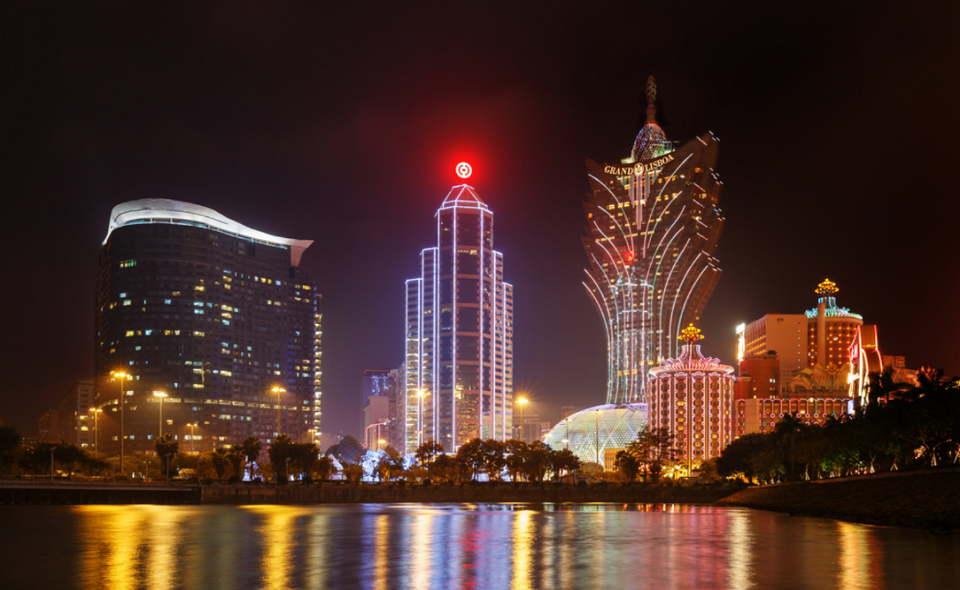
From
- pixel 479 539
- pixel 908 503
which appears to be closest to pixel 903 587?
pixel 479 539

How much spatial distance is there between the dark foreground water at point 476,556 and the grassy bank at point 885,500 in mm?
4996

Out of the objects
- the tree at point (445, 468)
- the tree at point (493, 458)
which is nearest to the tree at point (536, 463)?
the tree at point (493, 458)

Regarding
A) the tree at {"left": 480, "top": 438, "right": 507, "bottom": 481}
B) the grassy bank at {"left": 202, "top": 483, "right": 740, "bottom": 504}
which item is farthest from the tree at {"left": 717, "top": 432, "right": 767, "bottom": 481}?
the tree at {"left": 480, "top": 438, "right": 507, "bottom": 481}

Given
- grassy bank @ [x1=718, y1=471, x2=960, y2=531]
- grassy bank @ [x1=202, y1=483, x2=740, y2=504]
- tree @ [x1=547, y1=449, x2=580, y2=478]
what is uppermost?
grassy bank @ [x1=718, y1=471, x2=960, y2=531]

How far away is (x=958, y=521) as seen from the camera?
2394 inches

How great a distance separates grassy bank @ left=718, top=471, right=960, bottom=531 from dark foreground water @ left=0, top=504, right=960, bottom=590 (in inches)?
197

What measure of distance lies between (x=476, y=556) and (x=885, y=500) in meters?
52.0

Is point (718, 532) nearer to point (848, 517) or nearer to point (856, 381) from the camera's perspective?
point (848, 517)

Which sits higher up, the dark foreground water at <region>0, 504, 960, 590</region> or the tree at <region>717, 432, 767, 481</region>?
the dark foreground water at <region>0, 504, 960, 590</region>

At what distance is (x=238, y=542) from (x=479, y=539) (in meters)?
15.2

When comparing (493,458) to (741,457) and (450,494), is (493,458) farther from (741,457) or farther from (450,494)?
(741,457)

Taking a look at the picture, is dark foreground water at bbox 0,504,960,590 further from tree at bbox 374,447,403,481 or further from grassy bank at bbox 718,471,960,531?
tree at bbox 374,447,403,481

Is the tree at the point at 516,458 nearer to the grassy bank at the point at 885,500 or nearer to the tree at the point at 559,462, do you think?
the tree at the point at 559,462

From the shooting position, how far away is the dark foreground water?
35.2m
